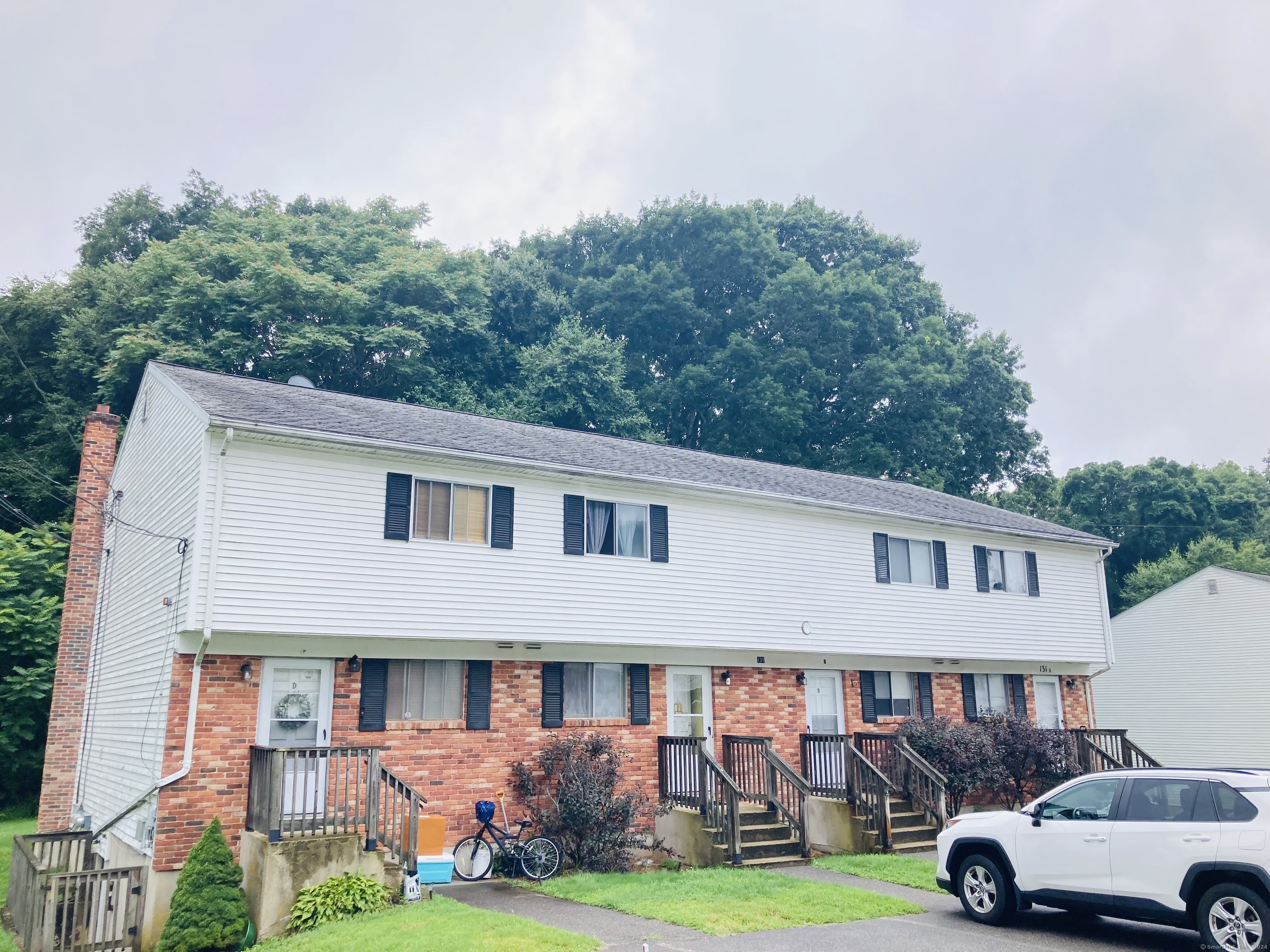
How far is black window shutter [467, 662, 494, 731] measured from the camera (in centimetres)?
1410

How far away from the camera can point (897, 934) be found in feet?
31.9

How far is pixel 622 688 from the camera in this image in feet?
52.1

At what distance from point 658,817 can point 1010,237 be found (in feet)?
87.1

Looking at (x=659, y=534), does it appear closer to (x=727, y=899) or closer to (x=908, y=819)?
(x=908, y=819)

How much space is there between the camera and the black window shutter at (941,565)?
19.8 meters

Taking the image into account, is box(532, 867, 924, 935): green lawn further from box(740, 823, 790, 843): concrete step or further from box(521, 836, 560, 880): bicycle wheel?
box(740, 823, 790, 843): concrete step

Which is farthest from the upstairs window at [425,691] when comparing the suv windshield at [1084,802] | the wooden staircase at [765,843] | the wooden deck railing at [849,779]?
the suv windshield at [1084,802]

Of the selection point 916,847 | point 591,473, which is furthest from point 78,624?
point 916,847

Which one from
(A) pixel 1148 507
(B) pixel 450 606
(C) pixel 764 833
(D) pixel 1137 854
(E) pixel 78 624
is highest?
(A) pixel 1148 507

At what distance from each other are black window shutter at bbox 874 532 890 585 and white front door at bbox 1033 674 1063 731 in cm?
561

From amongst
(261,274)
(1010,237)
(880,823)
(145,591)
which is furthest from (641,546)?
(1010,237)

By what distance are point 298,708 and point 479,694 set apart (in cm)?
261

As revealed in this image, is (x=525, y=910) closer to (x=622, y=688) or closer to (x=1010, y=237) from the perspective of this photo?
(x=622, y=688)

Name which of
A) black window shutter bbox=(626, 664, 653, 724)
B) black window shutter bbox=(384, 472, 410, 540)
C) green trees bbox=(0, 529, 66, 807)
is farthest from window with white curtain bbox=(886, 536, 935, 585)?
green trees bbox=(0, 529, 66, 807)
